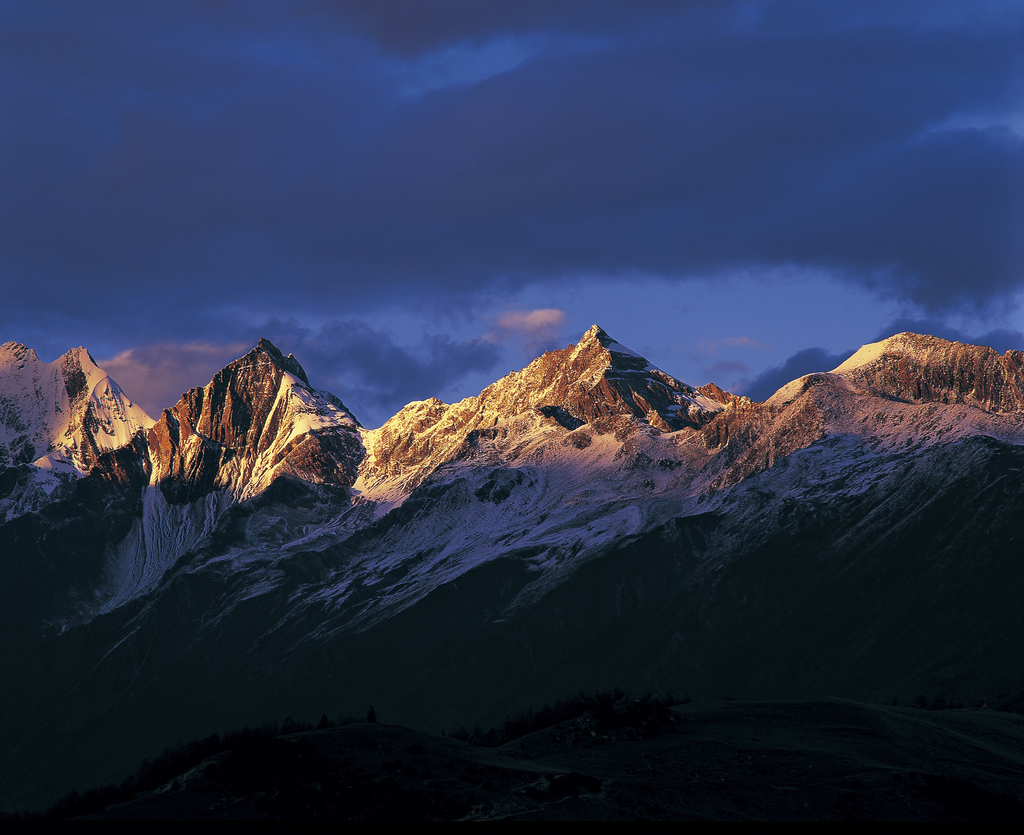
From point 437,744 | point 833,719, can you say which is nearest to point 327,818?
point 437,744

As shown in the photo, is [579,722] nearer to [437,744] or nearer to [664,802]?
[437,744]

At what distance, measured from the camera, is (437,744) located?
125 metres

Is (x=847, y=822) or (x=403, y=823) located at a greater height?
(x=403, y=823)

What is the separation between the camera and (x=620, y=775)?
11762 centimetres

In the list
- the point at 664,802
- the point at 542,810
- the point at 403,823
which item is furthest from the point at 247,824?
the point at 664,802

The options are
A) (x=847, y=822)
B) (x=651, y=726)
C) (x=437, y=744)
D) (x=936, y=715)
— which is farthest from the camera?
(x=936, y=715)

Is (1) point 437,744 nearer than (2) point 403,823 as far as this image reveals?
No

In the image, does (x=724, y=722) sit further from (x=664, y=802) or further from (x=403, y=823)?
(x=403, y=823)

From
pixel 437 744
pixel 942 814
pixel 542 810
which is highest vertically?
pixel 437 744

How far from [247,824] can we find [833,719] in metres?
69.7

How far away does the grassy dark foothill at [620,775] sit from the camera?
106m

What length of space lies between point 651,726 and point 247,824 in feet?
160

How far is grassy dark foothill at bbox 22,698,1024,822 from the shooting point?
10562 cm

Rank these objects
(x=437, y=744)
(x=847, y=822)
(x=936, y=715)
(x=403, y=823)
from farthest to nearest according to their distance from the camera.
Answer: (x=936, y=715), (x=437, y=744), (x=847, y=822), (x=403, y=823)
